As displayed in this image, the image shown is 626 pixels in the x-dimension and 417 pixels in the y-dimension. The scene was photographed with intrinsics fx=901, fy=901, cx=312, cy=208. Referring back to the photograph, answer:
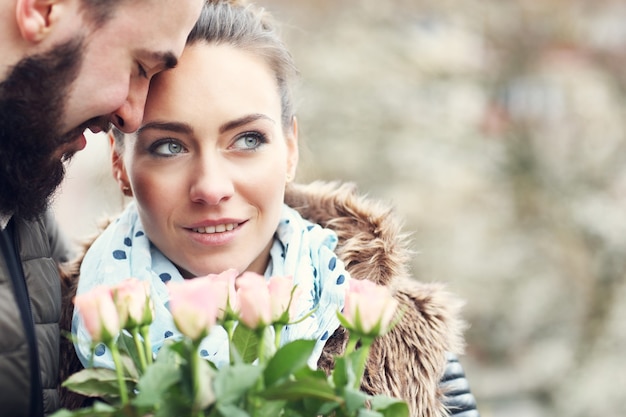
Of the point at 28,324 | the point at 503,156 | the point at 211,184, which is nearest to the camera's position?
the point at 28,324

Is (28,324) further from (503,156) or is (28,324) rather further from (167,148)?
(503,156)

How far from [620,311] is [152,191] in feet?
18.5

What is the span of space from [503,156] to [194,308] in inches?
254

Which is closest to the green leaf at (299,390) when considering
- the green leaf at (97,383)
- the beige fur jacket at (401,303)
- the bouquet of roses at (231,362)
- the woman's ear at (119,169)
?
the bouquet of roses at (231,362)

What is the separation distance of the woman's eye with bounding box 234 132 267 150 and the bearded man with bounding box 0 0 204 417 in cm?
19

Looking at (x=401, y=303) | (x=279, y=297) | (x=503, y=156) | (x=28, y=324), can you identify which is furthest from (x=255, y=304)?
(x=503, y=156)

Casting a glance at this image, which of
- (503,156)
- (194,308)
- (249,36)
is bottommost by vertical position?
(194,308)

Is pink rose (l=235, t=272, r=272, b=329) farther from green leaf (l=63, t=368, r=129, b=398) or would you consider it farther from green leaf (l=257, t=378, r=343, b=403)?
green leaf (l=63, t=368, r=129, b=398)

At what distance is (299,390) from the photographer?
1043 millimetres

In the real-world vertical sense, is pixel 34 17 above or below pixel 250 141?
above

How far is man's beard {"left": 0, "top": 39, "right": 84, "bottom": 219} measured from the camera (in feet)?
4.89

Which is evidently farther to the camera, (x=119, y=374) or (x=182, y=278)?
(x=182, y=278)

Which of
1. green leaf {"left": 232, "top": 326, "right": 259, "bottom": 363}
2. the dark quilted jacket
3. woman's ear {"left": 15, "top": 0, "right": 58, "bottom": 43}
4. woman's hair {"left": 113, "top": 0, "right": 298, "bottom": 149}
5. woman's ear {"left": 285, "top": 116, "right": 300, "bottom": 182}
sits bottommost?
green leaf {"left": 232, "top": 326, "right": 259, "bottom": 363}

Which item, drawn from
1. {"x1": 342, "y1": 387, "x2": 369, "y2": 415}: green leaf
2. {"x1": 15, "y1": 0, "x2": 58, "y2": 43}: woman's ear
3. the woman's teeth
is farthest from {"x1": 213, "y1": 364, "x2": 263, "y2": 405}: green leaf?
{"x1": 15, "y1": 0, "x2": 58, "y2": 43}: woman's ear
